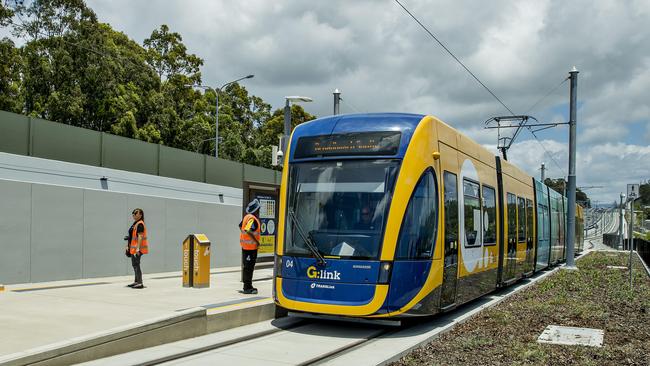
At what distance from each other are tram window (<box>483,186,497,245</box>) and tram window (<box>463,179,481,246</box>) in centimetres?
52

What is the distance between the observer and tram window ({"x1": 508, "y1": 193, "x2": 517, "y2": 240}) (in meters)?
14.5

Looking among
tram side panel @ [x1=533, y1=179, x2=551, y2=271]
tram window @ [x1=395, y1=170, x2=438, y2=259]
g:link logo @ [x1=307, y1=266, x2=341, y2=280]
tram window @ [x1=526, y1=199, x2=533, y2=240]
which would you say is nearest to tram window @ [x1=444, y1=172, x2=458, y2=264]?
tram window @ [x1=395, y1=170, x2=438, y2=259]

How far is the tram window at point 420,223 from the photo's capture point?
29.0 feet

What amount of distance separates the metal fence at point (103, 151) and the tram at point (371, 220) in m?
7.48

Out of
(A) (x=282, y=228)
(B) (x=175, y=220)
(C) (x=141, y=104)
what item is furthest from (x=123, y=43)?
(A) (x=282, y=228)

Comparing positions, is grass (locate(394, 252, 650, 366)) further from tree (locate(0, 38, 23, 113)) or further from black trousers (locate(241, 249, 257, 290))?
tree (locate(0, 38, 23, 113))

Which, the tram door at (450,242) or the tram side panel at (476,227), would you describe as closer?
the tram door at (450,242)

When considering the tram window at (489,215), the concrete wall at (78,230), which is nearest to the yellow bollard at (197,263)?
the concrete wall at (78,230)

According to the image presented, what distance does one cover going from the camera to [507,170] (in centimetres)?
1512

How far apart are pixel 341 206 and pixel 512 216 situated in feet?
23.2

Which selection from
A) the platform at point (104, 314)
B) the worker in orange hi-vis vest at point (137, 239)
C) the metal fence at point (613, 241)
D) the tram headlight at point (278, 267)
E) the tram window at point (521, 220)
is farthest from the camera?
the metal fence at point (613, 241)

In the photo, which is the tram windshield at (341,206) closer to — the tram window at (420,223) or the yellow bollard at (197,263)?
the tram window at (420,223)

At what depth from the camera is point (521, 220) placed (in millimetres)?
15969

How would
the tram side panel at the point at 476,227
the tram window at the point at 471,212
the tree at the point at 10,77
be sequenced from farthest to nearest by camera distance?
1. the tree at the point at 10,77
2. the tram window at the point at 471,212
3. the tram side panel at the point at 476,227
